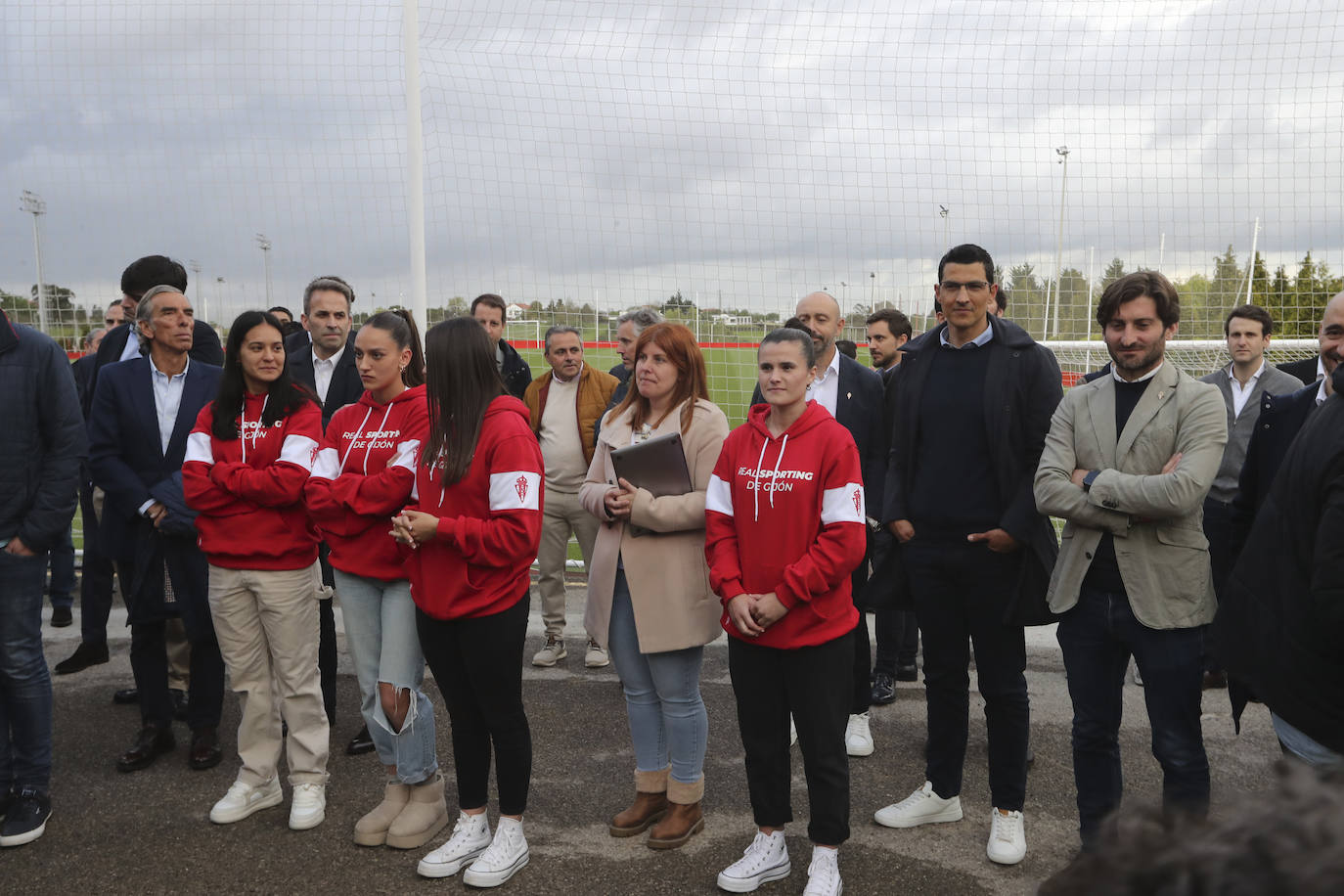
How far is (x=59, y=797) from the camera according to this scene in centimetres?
407

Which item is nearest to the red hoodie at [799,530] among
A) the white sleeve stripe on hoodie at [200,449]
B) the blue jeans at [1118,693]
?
the blue jeans at [1118,693]

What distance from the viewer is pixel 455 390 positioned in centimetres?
337

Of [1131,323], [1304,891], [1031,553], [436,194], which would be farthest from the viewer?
[436,194]

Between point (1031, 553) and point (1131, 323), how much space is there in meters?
0.90

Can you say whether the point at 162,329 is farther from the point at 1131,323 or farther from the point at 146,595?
the point at 1131,323

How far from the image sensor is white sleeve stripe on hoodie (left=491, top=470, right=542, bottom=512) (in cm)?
329

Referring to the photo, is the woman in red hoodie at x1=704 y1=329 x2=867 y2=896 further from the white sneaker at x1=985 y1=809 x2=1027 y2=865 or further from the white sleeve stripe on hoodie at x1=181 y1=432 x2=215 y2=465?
the white sleeve stripe on hoodie at x1=181 y1=432 x2=215 y2=465

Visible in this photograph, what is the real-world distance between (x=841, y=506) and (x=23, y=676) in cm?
331

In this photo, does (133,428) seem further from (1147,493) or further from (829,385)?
(1147,493)

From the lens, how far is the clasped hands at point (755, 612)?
124 inches

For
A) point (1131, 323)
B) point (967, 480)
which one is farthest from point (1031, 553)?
point (1131, 323)

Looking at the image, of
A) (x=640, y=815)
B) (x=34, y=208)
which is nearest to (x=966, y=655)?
(x=640, y=815)

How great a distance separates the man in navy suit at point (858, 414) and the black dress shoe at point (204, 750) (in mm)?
2983

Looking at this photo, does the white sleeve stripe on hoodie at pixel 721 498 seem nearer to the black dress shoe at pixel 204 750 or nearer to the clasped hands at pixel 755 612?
the clasped hands at pixel 755 612
